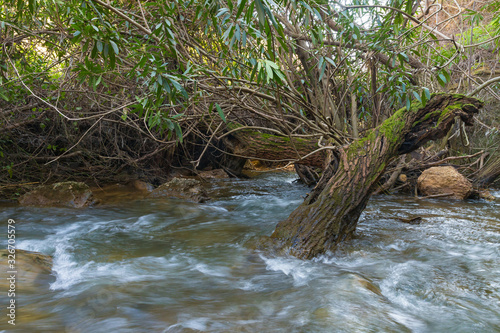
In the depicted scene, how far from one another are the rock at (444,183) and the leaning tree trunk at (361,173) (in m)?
3.13

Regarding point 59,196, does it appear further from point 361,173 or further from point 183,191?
point 361,173

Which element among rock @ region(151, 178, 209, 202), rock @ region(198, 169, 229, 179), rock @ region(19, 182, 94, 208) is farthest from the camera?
rock @ region(198, 169, 229, 179)

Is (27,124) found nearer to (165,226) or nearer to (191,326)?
(165,226)

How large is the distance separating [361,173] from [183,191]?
373 cm

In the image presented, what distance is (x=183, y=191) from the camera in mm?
6465

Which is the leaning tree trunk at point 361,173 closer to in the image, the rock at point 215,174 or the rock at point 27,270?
the rock at point 27,270

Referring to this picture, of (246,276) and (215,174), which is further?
(215,174)

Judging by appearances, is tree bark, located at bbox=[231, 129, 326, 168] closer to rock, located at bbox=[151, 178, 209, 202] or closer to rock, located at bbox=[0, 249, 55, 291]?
rock, located at bbox=[151, 178, 209, 202]

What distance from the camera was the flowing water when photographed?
7.43 feet

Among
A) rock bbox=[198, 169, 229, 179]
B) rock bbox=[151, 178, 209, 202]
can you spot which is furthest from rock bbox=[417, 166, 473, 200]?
rock bbox=[198, 169, 229, 179]

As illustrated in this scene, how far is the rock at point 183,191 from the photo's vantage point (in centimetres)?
632

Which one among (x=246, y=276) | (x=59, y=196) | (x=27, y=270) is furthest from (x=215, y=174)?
(x=27, y=270)

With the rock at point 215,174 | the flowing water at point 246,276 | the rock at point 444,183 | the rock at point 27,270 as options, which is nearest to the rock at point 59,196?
the flowing water at point 246,276

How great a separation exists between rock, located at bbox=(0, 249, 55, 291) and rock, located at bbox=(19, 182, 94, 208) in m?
2.46
